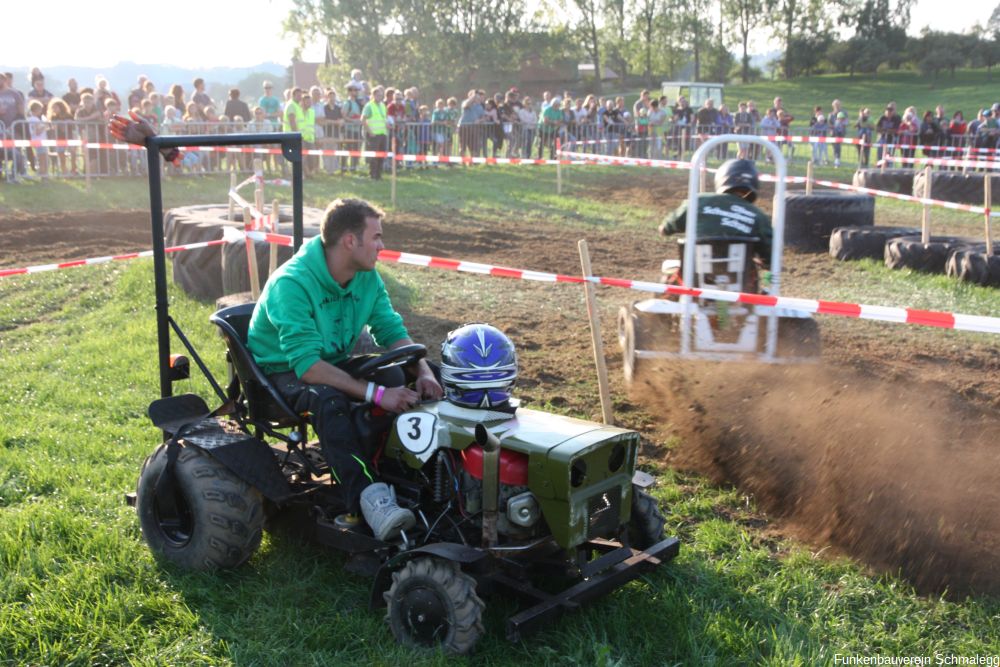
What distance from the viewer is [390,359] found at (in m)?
4.18

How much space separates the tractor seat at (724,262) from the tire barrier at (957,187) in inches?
505

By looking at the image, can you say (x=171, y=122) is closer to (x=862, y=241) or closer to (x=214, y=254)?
(x=214, y=254)

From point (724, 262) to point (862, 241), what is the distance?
21.1 feet

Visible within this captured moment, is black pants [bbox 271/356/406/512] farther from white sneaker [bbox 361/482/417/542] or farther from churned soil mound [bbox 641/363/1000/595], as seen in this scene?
churned soil mound [bbox 641/363/1000/595]

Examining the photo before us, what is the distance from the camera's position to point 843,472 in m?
4.82

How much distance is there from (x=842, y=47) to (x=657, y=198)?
5392 centimetres

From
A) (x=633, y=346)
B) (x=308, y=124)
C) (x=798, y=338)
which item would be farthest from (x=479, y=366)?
(x=308, y=124)

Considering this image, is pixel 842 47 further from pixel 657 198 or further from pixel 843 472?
pixel 843 472

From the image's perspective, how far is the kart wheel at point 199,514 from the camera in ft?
13.4

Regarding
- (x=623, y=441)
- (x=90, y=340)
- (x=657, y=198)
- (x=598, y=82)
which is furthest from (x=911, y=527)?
(x=598, y=82)

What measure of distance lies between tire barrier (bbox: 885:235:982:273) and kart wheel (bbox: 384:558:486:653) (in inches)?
371

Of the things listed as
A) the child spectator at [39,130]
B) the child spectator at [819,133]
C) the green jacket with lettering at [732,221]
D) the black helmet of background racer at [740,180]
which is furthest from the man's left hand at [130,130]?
the child spectator at [819,133]

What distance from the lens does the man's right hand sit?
3.99 m

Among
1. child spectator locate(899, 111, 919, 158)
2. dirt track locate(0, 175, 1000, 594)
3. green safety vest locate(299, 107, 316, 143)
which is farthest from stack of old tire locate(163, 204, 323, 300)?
child spectator locate(899, 111, 919, 158)
